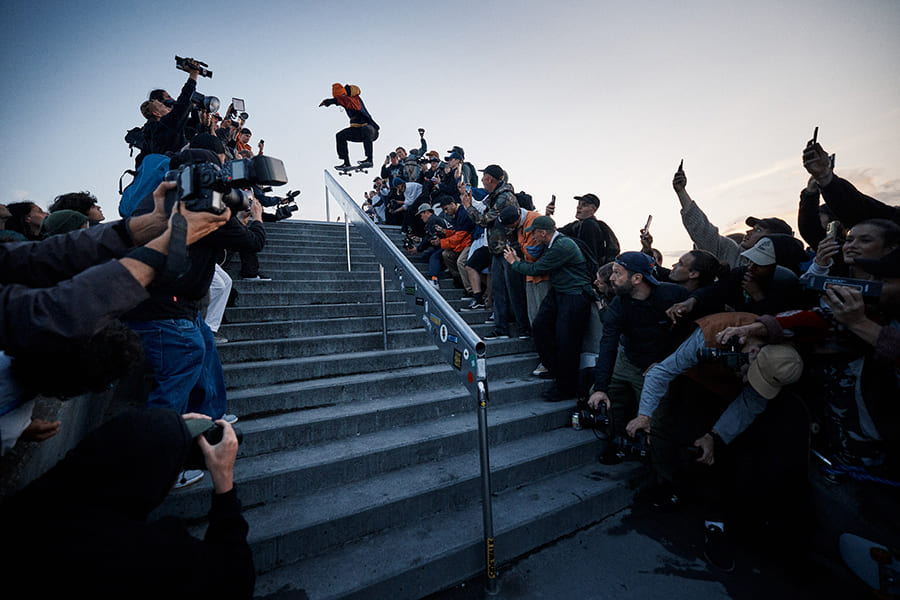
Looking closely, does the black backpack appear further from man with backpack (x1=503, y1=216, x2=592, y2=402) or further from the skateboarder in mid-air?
the skateboarder in mid-air

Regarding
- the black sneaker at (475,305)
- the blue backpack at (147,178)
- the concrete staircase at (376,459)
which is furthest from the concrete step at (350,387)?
the blue backpack at (147,178)

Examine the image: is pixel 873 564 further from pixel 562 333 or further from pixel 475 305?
pixel 475 305

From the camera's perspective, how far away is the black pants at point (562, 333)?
3.39 meters

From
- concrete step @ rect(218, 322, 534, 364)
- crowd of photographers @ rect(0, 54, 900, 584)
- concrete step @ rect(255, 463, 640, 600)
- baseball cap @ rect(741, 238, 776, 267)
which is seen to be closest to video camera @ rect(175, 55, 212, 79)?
crowd of photographers @ rect(0, 54, 900, 584)

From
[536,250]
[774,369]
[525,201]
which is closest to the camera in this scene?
[774,369]

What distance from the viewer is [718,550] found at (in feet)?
6.86

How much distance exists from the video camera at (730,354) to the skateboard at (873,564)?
0.98 metres

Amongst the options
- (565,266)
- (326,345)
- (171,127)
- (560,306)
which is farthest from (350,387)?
(171,127)

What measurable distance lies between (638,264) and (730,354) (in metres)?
0.98

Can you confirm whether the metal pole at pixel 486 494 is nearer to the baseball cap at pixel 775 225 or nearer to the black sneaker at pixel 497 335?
the black sneaker at pixel 497 335

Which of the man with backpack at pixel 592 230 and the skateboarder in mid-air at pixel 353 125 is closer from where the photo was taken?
the man with backpack at pixel 592 230

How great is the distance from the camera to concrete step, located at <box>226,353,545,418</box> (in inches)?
100

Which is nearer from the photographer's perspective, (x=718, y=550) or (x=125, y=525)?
(x=125, y=525)

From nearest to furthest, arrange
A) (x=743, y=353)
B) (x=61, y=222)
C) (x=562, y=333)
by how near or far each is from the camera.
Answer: (x=743, y=353), (x=61, y=222), (x=562, y=333)
